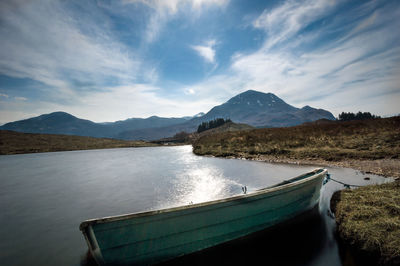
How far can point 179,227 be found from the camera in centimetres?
525

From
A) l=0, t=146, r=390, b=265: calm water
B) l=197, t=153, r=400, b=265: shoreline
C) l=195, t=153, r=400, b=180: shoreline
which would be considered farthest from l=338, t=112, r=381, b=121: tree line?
l=197, t=153, r=400, b=265: shoreline

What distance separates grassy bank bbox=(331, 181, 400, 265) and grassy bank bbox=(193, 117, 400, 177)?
9063 mm

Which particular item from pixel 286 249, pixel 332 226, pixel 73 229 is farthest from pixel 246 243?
pixel 73 229

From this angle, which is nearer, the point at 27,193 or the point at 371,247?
the point at 371,247

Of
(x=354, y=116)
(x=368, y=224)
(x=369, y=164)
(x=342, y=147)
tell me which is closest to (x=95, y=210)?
(x=368, y=224)

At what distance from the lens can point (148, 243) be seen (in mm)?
5020

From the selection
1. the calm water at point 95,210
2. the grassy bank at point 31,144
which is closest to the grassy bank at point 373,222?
the calm water at point 95,210

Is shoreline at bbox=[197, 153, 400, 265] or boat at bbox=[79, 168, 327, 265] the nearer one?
boat at bbox=[79, 168, 327, 265]

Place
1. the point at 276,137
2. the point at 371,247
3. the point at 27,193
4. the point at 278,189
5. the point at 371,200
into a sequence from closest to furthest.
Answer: the point at 371,247 → the point at 278,189 → the point at 371,200 → the point at 27,193 → the point at 276,137

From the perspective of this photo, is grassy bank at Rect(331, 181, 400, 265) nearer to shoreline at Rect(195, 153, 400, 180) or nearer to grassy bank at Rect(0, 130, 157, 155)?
shoreline at Rect(195, 153, 400, 180)

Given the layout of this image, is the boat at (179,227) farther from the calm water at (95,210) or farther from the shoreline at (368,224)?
the shoreline at (368,224)

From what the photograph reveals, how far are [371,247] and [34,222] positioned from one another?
15857 mm

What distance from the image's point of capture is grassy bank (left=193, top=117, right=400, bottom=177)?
18.2 meters

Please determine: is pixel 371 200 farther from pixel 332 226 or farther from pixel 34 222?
pixel 34 222
